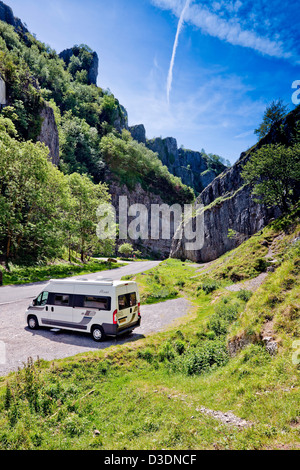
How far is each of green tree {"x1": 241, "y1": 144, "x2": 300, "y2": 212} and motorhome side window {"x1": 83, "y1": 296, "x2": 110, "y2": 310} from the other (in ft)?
71.8

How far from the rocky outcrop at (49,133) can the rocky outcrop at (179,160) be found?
302ft

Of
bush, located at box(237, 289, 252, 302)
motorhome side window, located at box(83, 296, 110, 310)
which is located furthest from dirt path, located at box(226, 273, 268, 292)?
motorhome side window, located at box(83, 296, 110, 310)

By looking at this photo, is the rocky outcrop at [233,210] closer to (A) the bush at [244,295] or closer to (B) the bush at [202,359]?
(A) the bush at [244,295]

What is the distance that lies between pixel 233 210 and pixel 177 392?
32108 millimetres

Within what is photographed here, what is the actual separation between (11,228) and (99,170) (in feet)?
215

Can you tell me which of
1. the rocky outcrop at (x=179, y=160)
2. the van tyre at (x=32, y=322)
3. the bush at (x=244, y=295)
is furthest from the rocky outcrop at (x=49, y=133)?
the rocky outcrop at (x=179, y=160)

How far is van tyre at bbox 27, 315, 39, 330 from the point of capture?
499 inches

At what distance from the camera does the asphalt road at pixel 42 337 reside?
30.9ft

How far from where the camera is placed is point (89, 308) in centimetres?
1161

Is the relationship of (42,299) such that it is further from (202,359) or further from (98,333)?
(202,359)

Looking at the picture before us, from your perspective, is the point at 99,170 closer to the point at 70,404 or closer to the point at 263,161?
the point at 263,161
